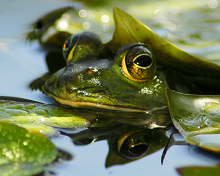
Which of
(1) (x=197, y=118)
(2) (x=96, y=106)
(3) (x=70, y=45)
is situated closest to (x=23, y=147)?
(2) (x=96, y=106)

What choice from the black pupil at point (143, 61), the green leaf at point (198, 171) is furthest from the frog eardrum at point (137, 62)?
the green leaf at point (198, 171)

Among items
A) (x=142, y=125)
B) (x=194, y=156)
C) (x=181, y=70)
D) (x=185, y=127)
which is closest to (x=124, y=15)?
(x=181, y=70)

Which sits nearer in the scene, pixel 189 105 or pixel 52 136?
pixel 52 136

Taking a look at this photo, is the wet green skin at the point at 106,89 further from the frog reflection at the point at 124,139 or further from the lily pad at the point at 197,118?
the lily pad at the point at 197,118

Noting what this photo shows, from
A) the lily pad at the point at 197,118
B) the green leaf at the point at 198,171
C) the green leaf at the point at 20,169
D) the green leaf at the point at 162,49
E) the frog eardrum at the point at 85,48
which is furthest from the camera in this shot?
the frog eardrum at the point at 85,48

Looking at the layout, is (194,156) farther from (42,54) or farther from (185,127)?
(42,54)

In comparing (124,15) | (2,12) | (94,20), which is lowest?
(94,20)
